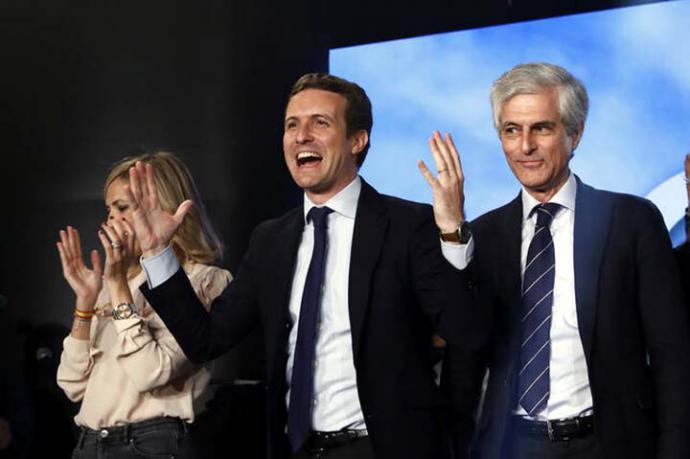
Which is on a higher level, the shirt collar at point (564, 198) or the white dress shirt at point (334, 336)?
the shirt collar at point (564, 198)

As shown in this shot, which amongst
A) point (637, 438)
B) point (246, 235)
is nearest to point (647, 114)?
point (637, 438)

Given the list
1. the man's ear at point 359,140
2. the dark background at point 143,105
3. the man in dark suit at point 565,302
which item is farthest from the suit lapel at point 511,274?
the dark background at point 143,105

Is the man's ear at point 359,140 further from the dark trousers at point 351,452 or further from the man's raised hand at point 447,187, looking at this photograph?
the dark trousers at point 351,452

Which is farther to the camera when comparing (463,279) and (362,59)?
(362,59)

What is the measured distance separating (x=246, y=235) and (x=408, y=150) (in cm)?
81

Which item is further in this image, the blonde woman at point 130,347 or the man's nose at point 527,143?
the blonde woman at point 130,347

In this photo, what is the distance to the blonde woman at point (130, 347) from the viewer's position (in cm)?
274

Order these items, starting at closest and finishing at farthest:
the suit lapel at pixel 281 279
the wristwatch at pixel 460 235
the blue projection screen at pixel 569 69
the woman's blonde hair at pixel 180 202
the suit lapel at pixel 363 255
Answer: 1. the wristwatch at pixel 460 235
2. the suit lapel at pixel 363 255
3. the suit lapel at pixel 281 279
4. the woman's blonde hair at pixel 180 202
5. the blue projection screen at pixel 569 69

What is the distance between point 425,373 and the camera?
2.39 m

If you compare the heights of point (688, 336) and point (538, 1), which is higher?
point (538, 1)

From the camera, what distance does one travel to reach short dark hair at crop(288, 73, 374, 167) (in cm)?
266

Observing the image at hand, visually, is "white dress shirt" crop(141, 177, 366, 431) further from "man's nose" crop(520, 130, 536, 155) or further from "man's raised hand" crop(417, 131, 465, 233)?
"man's nose" crop(520, 130, 536, 155)

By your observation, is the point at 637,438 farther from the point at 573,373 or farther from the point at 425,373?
the point at 425,373

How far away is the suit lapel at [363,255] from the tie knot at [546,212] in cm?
38
